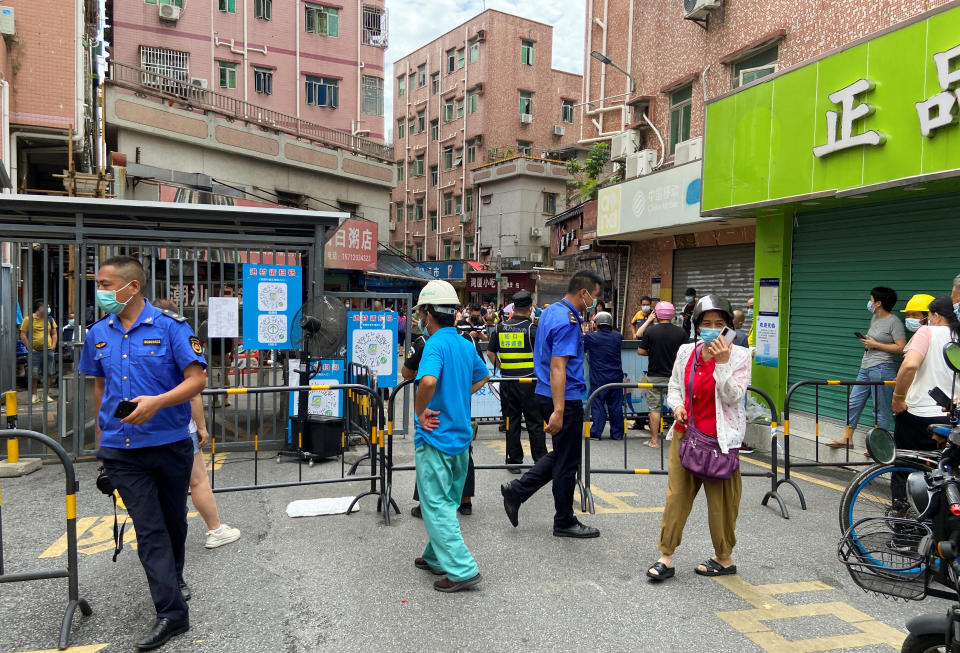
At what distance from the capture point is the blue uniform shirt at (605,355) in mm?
9109

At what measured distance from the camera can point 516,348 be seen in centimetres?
750

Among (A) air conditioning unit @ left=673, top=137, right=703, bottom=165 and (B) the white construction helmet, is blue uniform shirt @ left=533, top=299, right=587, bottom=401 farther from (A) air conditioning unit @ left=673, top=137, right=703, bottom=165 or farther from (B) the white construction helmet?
(A) air conditioning unit @ left=673, top=137, right=703, bottom=165

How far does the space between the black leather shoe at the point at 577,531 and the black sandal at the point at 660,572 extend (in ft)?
2.80

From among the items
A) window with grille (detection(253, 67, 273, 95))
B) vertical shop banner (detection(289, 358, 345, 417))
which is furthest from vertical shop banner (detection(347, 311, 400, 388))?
window with grille (detection(253, 67, 273, 95))

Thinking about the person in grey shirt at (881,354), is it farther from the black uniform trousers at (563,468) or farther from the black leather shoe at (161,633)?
the black leather shoe at (161,633)

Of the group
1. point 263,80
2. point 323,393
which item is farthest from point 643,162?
point 263,80

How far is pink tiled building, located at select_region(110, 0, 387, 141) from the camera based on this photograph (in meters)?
25.6

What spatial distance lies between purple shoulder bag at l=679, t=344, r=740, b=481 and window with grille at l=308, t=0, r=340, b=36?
28.8 meters

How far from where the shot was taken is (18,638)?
3586mm

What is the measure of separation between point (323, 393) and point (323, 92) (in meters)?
24.0

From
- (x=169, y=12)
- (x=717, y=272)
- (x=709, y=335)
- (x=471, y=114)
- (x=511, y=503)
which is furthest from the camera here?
(x=471, y=114)

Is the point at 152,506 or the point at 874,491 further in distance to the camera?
the point at 874,491

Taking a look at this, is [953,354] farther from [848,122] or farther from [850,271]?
[850,271]

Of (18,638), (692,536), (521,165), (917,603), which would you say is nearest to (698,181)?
(692,536)
